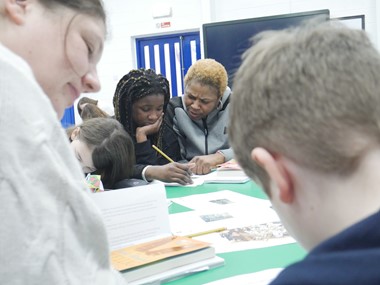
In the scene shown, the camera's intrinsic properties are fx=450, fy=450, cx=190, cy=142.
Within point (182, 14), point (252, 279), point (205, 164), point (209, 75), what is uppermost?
point (182, 14)

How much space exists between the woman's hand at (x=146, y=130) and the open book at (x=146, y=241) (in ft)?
3.56

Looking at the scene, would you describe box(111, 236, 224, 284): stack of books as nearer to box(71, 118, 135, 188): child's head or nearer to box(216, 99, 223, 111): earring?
box(71, 118, 135, 188): child's head

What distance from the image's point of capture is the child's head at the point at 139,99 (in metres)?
2.17

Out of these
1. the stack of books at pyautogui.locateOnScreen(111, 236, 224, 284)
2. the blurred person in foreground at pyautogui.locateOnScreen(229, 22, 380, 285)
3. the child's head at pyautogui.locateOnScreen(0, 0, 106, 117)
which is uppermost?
the child's head at pyautogui.locateOnScreen(0, 0, 106, 117)

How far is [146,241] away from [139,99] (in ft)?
4.17

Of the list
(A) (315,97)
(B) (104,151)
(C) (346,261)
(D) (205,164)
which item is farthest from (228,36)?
(C) (346,261)

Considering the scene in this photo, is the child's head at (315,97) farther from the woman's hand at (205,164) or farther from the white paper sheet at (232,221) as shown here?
the woman's hand at (205,164)

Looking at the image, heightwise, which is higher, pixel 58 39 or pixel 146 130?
pixel 58 39

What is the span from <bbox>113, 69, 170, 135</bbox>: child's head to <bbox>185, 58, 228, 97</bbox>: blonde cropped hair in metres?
0.20

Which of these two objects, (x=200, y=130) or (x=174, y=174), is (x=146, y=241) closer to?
(x=174, y=174)

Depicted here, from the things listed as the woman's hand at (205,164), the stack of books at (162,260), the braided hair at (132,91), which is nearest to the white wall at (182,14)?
the braided hair at (132,91)

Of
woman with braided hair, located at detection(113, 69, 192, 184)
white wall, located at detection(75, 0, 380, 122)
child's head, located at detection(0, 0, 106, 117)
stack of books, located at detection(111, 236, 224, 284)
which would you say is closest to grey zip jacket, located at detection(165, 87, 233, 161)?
woman with braided hair, located at detection(113, 69, 192, 184)

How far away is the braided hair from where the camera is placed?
7.13ft

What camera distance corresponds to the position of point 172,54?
5.98 meters
